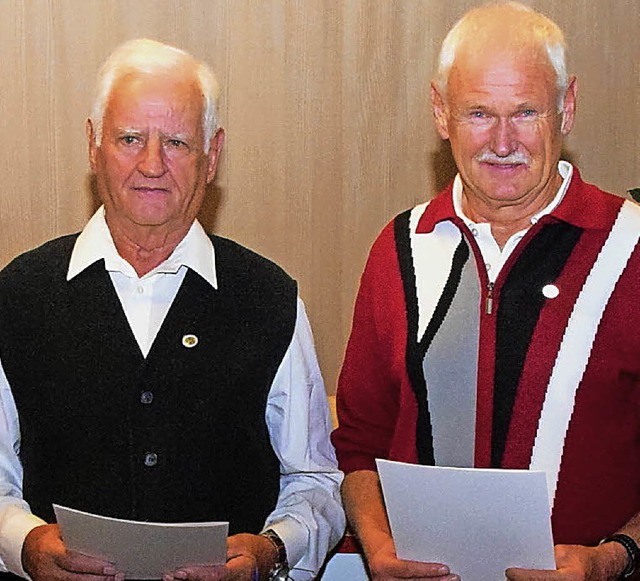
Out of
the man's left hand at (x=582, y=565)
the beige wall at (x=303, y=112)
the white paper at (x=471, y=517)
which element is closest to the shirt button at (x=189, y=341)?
the white paper at (x=471, y=517)

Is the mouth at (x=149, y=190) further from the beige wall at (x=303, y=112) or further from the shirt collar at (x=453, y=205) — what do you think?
the beige wall at (x=303, y=112)

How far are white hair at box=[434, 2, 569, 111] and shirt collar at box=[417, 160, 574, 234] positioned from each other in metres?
0.16

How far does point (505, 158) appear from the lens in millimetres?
2230

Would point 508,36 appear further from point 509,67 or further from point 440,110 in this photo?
point 440,110

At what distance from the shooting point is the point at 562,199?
231 cm

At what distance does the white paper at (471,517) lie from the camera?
6.60 ft

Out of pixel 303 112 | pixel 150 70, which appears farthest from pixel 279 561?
pixel 303 112

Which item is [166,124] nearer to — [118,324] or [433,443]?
[118,324]

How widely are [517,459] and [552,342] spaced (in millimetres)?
216

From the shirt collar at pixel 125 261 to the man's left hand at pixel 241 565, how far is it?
494mm

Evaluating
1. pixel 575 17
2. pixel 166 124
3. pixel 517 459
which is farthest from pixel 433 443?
pixel 575 17

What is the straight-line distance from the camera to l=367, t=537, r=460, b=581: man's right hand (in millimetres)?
2133

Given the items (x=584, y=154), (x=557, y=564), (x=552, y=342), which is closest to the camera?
(x=557, y=564)

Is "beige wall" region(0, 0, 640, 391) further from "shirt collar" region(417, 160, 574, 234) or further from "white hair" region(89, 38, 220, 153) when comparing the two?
"shirt collar" region(417, 160, 574, 234)
